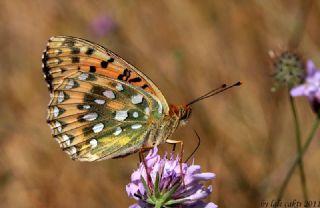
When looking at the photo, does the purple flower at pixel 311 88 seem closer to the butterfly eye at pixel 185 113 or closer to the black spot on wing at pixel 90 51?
the butterfly eye at pixel 185 113

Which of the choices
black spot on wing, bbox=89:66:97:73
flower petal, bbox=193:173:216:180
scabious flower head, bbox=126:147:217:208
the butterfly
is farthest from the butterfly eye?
black spot on wing, bbox=89:66:97:73

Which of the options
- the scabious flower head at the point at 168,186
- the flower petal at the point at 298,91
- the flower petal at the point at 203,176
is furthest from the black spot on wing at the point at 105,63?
the flower petal at the point at 298,91

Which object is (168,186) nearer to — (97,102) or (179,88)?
(97,102)

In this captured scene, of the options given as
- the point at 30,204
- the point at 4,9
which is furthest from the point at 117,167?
the point at 4,9

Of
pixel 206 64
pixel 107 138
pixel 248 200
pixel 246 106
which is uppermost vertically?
pixel 206 64

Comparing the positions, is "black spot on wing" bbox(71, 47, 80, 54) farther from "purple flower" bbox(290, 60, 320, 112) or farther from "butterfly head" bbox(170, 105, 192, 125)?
"purple flower" bbox(290, 60, 320, 112)

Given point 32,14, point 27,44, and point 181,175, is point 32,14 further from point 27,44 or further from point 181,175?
point 181,175
